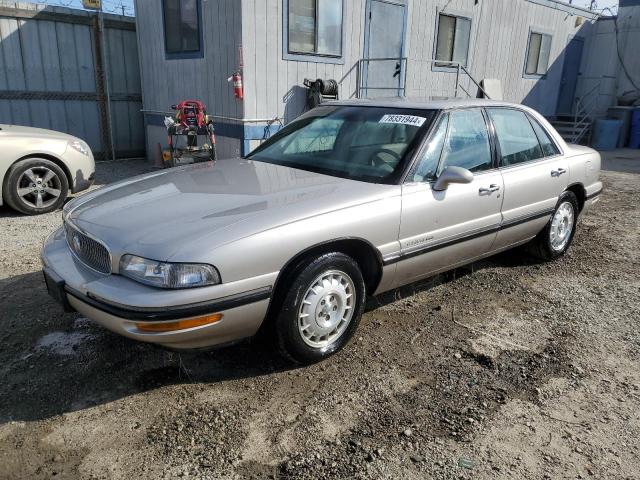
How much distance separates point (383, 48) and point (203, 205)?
7.63m

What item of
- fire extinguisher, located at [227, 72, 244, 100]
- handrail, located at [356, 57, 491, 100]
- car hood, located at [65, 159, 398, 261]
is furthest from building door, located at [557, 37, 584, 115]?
car hood, located at [65, 159, 398, 261]

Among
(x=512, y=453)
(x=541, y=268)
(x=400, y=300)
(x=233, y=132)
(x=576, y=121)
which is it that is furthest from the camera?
(x=576, y=121)

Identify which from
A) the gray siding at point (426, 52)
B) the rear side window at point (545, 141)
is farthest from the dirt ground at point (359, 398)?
the gray siding at point (426, 52)

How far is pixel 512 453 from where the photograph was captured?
259 centimetres

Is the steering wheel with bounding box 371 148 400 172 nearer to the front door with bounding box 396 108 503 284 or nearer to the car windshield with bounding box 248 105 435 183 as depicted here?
the car windshield with bounding box 248 105 435 183

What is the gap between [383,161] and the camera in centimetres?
370

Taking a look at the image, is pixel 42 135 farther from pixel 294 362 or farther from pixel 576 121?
pixel 576 121

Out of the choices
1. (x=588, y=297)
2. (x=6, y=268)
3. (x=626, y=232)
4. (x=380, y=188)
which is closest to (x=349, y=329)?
(x=380, y=188)

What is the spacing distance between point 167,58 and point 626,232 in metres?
7.79

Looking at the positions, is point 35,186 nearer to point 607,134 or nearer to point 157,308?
point 157,308

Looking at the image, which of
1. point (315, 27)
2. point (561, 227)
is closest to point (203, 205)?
point (561, 227)

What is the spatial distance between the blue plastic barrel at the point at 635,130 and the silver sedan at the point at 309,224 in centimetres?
1314

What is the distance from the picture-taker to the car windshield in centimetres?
368

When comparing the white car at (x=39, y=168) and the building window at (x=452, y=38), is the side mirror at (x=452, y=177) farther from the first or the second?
the building window at (x=452, y=38)
